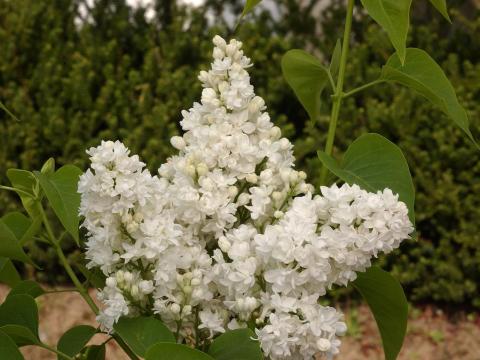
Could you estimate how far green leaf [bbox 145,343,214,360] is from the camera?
3.05 ft

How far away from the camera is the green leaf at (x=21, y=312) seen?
3.76 ft

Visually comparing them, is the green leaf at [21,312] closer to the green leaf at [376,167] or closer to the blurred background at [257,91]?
the green leaf at [376,167]

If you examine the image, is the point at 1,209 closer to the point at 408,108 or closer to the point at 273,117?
the point at 273,117

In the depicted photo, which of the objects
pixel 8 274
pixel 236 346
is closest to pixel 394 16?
pixel 236 346

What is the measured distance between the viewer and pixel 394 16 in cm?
112

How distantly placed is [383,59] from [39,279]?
2.16 meters

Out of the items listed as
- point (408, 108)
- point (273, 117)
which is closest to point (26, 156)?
point (273, 117)

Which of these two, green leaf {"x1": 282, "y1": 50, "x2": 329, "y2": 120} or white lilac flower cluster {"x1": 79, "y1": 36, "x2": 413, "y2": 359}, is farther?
green leaf {"x1": 282, "y1": 50, "x2": 329, "y2": 120}

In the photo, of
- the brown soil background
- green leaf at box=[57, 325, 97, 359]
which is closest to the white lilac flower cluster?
green leaf at box=[57, 325, 97, 359]

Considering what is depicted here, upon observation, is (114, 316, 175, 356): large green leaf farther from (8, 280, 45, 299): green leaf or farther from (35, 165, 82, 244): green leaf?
(8, 280, 45, 299): green leaf

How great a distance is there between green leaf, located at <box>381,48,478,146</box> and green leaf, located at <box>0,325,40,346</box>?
628 millimetres

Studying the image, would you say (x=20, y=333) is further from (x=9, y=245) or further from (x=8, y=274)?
(x=8, y=274)

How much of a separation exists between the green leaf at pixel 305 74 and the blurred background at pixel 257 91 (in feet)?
8.87

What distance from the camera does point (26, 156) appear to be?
4395 mm
